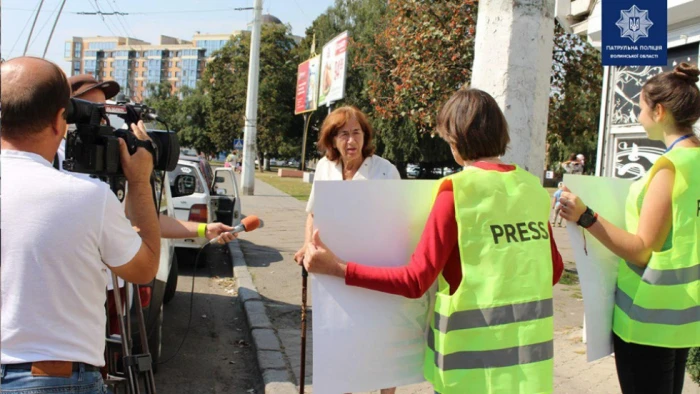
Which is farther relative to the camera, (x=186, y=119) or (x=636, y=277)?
(x=186, y=119)

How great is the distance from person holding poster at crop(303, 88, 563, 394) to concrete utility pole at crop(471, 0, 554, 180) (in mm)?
1520

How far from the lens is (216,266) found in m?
9.25

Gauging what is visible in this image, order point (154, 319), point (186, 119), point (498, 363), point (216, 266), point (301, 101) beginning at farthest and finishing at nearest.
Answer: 1. point (186, 119)
2. point (301, 101)
3. point (216, 266)
4. point (154, 319)
5. point (498, 363)

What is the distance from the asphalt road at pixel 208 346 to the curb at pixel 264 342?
6.1 inches

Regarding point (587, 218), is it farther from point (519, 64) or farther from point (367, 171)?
point (367, 171)

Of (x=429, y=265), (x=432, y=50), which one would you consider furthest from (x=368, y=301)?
(x=432, y=50)

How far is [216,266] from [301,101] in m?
15.9

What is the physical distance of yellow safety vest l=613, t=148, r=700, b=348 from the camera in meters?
2.32

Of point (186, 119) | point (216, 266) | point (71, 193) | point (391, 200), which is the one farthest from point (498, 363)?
point (186, 119)

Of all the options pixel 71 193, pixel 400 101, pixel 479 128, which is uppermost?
pixel 400 101

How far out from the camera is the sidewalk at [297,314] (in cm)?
429

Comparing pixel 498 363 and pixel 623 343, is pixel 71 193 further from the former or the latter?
pixel 623 343

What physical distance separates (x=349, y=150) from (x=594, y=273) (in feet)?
5.53

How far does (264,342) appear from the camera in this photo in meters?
5.19
